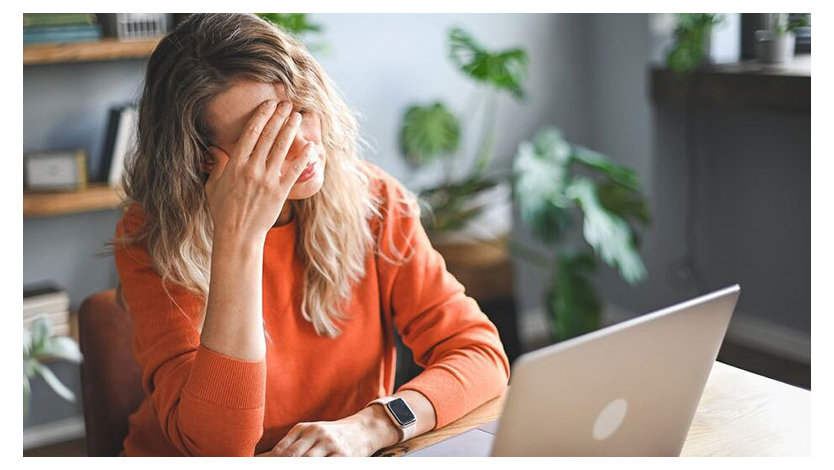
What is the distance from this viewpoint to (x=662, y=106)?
3.48 metres

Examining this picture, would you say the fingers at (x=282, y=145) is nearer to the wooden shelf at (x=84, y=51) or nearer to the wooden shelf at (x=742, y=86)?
the wooden shelf at (x=84, y=51)

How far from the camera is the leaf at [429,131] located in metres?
3.31

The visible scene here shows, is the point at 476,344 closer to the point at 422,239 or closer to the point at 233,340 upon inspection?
the point at 422,239

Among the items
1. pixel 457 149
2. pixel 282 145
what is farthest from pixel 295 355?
pixel 457 149

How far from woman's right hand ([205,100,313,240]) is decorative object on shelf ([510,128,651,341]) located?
1.82 meters

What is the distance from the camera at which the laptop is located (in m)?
0.91

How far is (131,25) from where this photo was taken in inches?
110

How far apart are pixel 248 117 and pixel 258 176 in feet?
0.31

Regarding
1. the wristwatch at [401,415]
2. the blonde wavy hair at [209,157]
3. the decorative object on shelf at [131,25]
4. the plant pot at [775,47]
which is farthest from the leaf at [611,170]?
the wristwatch at [401,415]

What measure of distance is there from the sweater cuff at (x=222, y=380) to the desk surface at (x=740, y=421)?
7.4 inches

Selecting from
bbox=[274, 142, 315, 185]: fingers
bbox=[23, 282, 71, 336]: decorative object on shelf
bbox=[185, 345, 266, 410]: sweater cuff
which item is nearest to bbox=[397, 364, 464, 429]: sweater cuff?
bbox=[185, 345, 266, 410]: sweater cuff

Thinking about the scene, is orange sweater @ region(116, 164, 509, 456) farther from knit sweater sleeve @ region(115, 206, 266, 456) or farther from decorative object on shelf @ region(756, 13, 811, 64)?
decorative object on shelf @ region(756, 13, 811, 64)

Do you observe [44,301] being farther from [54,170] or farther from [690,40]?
[690,40]
